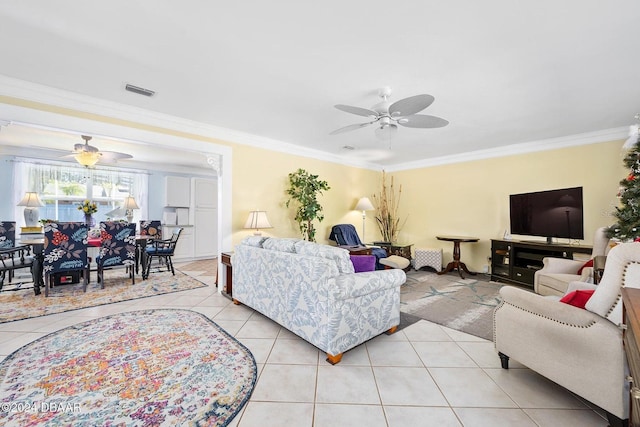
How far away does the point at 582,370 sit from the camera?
1480 millimetres

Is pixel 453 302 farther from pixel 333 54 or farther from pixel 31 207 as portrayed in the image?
pixel 31 207

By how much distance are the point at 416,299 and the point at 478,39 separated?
9.76 feet

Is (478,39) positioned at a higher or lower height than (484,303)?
higher

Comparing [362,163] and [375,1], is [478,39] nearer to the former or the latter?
[375,1]

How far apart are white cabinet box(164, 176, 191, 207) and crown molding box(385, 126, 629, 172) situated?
18.1ft

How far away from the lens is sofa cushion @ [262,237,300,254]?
2.60 meters

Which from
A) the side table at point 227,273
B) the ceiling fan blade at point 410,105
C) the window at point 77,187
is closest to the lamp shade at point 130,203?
the window at point 77,187

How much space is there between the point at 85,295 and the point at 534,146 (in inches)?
286

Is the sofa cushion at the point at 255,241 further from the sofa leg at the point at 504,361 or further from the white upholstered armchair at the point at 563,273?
the white upholstered armchair at the point at 563,273

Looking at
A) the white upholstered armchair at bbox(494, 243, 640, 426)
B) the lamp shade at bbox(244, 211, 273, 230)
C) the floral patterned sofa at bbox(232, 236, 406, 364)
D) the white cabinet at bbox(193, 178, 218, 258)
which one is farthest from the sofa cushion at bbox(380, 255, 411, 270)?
the white cabinet at bbox(193, 178, 218, 258)

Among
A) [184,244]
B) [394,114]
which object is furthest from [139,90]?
[184,244]

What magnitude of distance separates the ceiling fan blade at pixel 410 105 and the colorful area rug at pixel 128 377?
7.97 ft

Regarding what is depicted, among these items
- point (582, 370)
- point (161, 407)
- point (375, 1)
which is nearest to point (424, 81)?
point (375, 1)

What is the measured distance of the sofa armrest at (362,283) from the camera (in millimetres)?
2033
